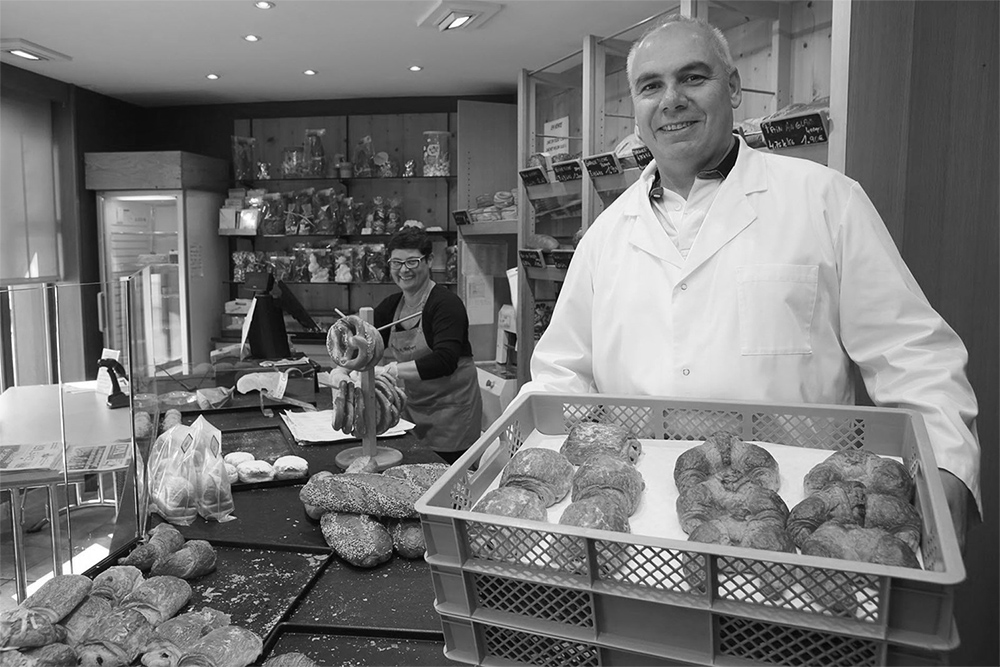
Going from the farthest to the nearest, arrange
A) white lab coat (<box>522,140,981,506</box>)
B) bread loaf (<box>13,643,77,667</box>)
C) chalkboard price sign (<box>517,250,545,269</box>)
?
chalkboard price sign (<box>517,250,545,269</box>) → white lab coat (<box>522,140,981,506</box>) → bread loaf (<box>13,643,77,667</box>)

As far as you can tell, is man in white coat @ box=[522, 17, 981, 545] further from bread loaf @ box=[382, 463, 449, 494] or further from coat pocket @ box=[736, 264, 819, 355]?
bread loaf @ box=[382, 463, 449, 494]

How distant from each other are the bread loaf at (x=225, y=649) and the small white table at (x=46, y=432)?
363 mm

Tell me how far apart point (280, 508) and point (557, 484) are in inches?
38.3

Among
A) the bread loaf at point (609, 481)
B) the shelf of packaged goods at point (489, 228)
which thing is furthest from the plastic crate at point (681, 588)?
the shelf of packaged goods at point (489, 228)

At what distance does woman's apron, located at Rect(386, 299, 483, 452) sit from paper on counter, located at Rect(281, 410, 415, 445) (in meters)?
0.78

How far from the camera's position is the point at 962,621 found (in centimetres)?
198

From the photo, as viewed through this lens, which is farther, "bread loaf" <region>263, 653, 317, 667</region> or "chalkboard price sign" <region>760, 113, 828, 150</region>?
"chalkboard price sign" <region>760, 113, 828, 150</region>

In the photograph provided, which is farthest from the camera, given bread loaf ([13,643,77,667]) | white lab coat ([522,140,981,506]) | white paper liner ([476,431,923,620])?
white lab coat ([522,140,981,506])

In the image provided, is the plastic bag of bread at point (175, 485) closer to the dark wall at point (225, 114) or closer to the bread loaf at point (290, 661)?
the bread loaf at point (290, 661)

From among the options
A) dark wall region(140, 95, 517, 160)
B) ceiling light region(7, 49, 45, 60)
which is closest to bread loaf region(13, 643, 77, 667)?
ceiling light region(7, 49, 45, 60)

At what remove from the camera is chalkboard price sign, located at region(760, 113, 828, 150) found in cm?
206

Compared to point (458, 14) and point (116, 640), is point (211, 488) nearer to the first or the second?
point (116, 640)

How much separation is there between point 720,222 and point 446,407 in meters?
2.02

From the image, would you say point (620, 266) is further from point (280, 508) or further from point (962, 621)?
point (962, 621)
